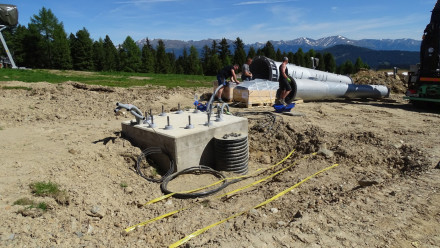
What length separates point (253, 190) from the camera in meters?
5.48

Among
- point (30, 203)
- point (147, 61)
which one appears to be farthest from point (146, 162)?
point (147, 61)

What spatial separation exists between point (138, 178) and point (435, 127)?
891cm

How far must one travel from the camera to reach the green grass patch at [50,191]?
4.04 metres

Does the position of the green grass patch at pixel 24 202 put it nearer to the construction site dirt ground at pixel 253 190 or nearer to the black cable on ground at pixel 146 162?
the construction site dirt ground at pixel 253 190

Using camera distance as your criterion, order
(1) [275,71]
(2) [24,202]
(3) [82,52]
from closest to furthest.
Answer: (2) [24,202], (1) [275,71], (3) [82,52]

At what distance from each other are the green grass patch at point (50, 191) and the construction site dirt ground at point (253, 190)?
0.22ft

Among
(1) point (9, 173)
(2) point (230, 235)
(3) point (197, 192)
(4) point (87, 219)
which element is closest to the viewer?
(2) point (230, 235)

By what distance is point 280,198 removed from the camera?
4.79 m

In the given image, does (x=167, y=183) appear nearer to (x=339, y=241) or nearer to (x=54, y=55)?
(x=339, y=241)

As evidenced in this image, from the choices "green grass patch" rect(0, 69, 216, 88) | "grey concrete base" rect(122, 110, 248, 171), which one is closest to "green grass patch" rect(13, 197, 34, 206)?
"grey concrete base" rect(122, 110, 248, 171)

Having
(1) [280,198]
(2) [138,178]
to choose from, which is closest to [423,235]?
(1) [280,198]

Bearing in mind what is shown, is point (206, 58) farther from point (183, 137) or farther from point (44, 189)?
point (44, 189)

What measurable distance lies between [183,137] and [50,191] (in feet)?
8.05

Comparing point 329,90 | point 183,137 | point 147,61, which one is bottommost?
point 183,137
